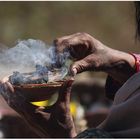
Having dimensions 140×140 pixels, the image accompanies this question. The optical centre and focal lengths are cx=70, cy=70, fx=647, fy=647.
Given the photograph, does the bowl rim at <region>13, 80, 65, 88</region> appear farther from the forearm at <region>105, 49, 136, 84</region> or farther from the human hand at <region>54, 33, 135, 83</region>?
the forearm at <region>105, 49, 136, 84</region>

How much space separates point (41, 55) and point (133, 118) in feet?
1.33

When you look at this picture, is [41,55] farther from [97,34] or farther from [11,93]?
[97,34]

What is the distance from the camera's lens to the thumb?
80.3 inches

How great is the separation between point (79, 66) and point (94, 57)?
10 cm

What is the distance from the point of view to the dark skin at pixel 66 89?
1975 millimetres

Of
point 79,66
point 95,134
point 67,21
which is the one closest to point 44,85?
point 79,66

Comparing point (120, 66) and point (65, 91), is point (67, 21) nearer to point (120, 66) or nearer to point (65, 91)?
point (120, 66)

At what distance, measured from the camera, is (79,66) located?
2.07 m

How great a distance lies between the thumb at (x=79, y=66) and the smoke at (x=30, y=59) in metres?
0.03

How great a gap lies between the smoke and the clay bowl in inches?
1.0

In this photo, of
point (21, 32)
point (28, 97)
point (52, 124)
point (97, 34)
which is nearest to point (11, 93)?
point (28, 97)

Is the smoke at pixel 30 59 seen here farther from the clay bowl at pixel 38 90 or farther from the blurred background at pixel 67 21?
the blurred background at pixel 67 21

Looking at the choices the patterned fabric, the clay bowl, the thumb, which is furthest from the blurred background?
the patterned fabric

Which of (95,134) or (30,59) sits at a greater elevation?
(30,59)
